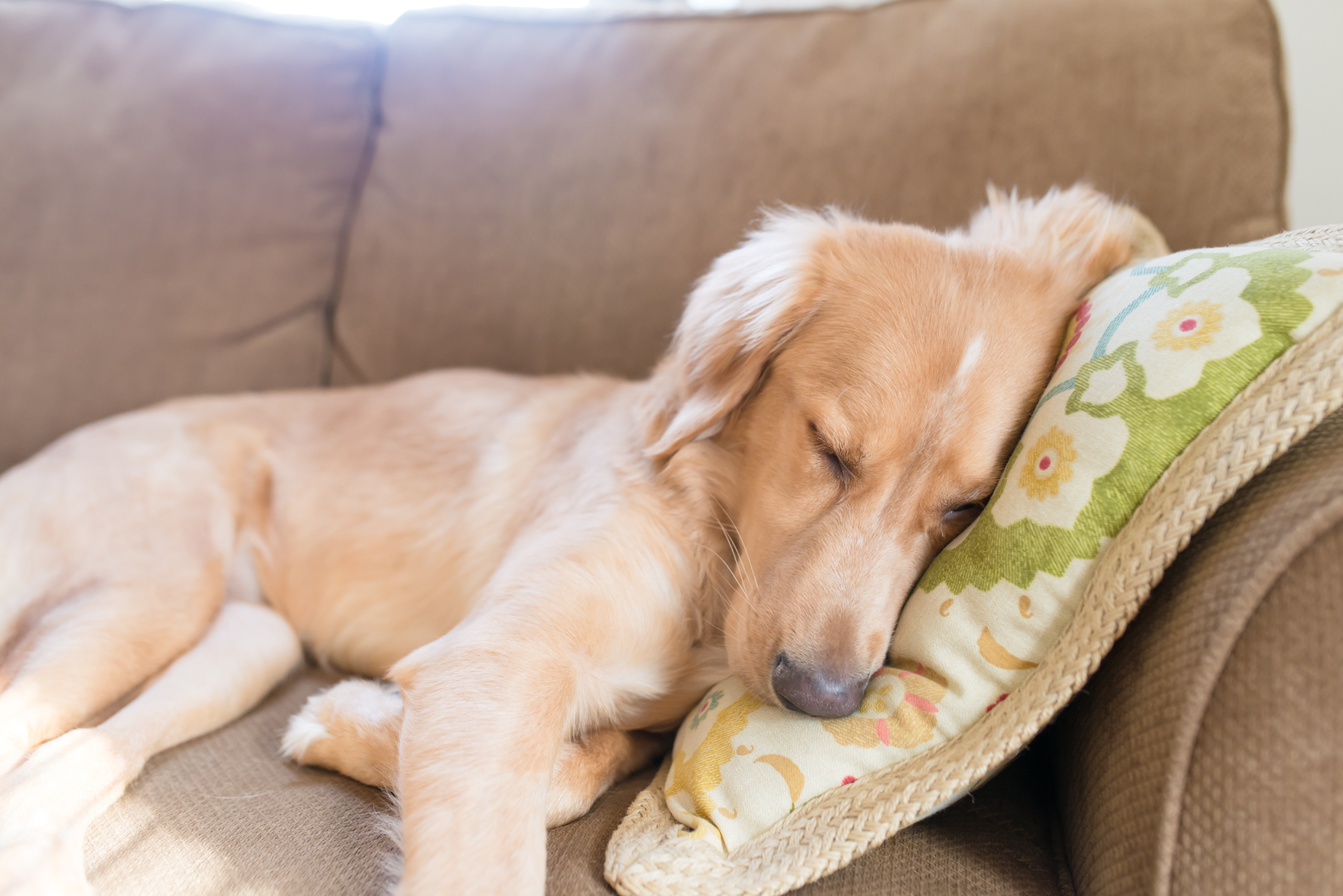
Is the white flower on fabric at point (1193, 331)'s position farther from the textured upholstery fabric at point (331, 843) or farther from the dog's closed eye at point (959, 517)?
the textured upholstery fabric at point (331, 843)

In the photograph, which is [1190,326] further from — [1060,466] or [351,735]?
[351,735]

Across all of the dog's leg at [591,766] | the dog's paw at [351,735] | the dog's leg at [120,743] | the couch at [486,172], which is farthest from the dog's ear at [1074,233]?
the dog's leg at [120,743]

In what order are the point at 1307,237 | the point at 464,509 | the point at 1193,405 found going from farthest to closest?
the point at 464,509
the point at 1307,237
the point at 1193,405

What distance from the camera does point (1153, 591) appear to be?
3.10ft

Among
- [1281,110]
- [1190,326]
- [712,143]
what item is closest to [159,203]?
[712,143]

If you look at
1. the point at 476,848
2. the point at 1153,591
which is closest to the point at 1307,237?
the point at 1153,591

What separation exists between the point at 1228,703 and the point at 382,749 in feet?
3.65

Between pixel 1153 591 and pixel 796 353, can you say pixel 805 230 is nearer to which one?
pixel 796 353

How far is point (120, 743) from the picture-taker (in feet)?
4.11

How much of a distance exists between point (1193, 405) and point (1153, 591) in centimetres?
22

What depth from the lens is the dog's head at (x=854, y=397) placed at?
3.89ft

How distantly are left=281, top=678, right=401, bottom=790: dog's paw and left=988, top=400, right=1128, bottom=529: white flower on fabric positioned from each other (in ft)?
3.09

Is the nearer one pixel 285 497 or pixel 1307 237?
pixel 1307 237

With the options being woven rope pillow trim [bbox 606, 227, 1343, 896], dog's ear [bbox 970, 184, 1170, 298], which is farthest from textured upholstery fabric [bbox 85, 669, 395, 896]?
dog's ear [bbox 970, 184, 1170, 298]
